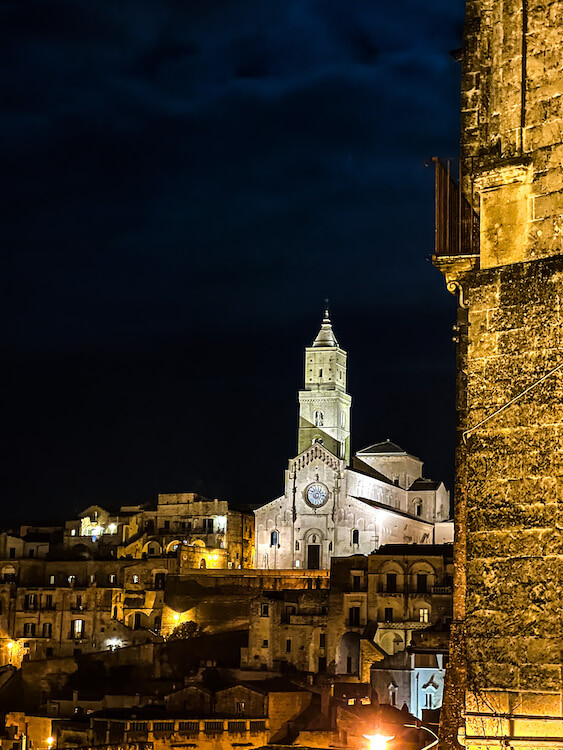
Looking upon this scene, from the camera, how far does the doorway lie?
76438 mm

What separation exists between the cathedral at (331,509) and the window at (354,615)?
13158 millimetres

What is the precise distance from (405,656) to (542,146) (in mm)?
45759

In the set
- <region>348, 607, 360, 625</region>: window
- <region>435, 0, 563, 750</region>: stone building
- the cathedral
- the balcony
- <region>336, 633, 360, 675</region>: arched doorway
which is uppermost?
the cathedral

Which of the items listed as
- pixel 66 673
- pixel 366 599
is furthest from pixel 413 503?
pixel 66 673

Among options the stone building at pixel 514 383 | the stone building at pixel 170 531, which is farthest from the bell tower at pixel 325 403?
the stone building at pixel 514 383

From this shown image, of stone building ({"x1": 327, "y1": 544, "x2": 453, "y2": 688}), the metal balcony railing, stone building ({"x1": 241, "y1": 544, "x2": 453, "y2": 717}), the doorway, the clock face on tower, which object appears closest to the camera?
the metal balcony railing

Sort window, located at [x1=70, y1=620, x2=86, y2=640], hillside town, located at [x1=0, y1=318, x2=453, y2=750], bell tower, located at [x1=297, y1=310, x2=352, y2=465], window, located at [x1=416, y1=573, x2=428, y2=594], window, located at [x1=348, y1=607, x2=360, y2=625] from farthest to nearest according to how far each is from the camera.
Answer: bell tower, located at [x1=297, y1=310, x2=352, y2=465] < window, located at [x1=70, y1=620, x2=86, y2=640] < window, located at [x1=348, y1=607, x2=360, y2=625] < window, located at [x1=416, y1=573, x2=428, y2=594] < hillside town, located at [x1=0, y1=318, x2=453, y2=750]

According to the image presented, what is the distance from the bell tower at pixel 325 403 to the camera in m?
86.4

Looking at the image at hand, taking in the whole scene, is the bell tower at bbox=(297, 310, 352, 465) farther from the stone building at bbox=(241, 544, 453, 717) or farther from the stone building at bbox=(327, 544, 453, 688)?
the stone building at bbox=(327, 544, 453, 688)

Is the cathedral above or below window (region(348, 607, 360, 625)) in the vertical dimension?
above

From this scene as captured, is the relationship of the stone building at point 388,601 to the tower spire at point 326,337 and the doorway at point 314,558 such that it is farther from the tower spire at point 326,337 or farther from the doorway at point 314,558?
the tower spire at point 326,337

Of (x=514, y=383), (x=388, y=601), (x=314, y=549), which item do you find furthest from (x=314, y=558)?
(x=514, y=383)

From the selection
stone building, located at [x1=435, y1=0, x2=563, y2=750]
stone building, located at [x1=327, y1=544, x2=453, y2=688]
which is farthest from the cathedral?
stone building, located at [x1=435, y1=0, x2=563, y2=750]

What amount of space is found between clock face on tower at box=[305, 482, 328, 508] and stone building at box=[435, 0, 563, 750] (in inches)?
2759
